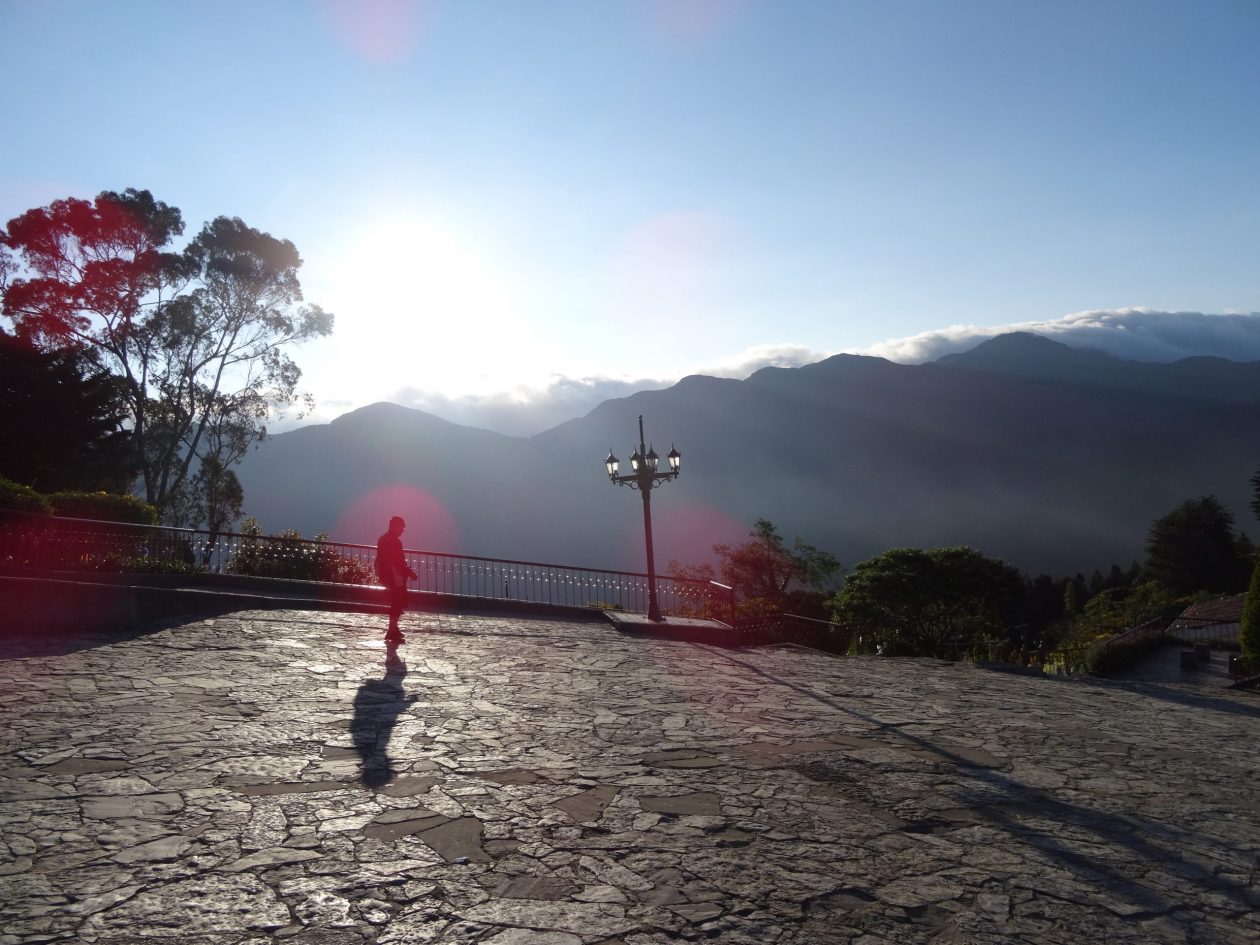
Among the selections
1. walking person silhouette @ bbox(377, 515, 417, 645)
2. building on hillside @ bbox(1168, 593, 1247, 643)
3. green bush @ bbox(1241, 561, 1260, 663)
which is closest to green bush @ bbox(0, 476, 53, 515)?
walking person silhouette @ bbox(377, 515, 417, 645)

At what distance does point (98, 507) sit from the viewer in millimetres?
17984

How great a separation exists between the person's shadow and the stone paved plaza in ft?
0.15

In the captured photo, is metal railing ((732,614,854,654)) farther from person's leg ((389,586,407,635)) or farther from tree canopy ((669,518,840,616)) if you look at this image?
tree canopy ((669,518,840,616))

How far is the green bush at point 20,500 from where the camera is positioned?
14935 millimetres

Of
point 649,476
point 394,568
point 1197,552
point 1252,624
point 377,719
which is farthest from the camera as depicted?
point 1197,552

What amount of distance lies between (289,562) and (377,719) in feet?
39.4

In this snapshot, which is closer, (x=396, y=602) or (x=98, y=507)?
(x=396, y=602)

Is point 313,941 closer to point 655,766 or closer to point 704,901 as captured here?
point 704,901

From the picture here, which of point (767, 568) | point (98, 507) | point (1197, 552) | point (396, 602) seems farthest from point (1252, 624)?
point (1197, 552)

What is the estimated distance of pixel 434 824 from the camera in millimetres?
4648

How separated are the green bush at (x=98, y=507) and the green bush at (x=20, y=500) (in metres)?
1.37

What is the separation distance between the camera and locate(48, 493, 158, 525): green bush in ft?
58.0

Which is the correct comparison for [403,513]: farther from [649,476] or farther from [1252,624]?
[649,476]

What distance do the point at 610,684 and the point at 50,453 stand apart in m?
25.7
